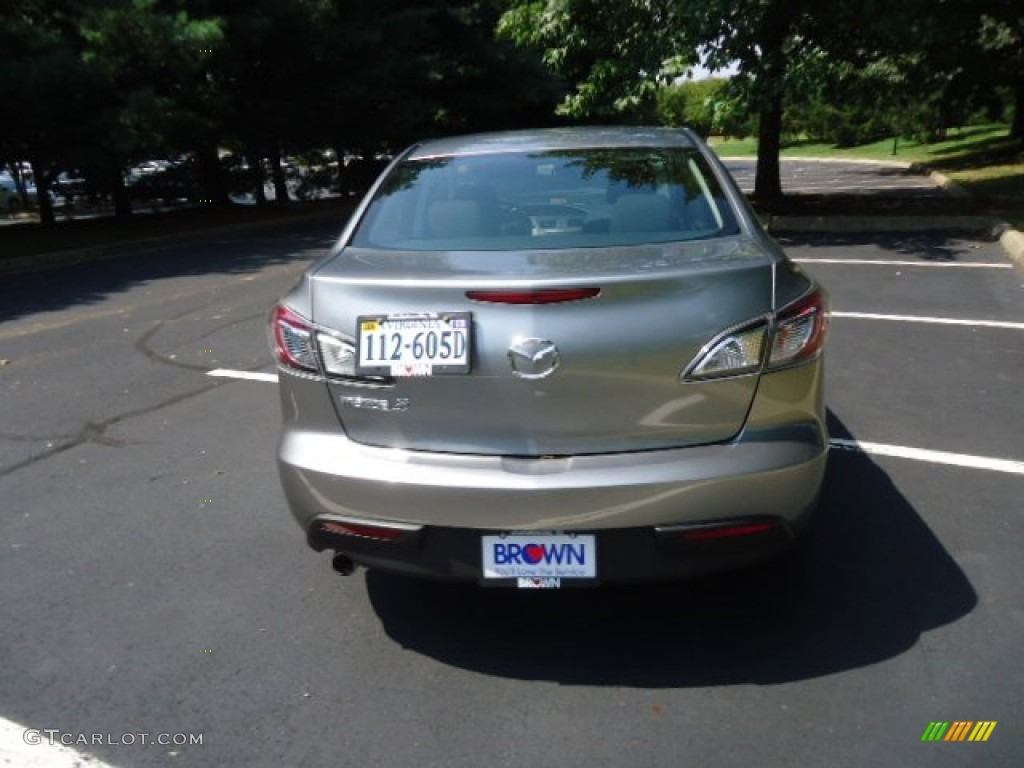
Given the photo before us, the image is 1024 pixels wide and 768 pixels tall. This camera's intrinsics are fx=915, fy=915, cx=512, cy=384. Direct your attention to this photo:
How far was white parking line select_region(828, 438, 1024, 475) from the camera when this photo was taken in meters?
4.30

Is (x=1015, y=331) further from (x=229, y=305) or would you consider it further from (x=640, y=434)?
(x=229, y=305)

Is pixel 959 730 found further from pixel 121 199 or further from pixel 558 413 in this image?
pixel 121 199

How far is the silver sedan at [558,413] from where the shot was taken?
8.54ft

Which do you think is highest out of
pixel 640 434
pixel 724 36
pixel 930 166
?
pixel 724 36

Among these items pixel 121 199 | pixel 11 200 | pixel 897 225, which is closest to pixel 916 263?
pixel 897 225

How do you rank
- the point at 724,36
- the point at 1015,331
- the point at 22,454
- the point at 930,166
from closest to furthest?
1. the point at 22,454
2. the point at 1015,331
3. the point at 724,36
4. the point at 930,166

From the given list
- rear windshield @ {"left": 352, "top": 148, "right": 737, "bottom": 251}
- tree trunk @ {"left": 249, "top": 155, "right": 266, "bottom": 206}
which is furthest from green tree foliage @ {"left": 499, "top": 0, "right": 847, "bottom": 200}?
tree trunk @ {"left": 249, "top": 155, "right": 266, "bottom": 206}

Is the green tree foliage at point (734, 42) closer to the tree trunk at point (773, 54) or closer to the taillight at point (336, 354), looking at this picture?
the tree trunk at point (773, 54)

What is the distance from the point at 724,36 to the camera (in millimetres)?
12969

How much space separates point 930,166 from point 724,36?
1570cm

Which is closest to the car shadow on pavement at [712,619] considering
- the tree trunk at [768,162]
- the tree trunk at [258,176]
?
the tree trunk at [768,162]

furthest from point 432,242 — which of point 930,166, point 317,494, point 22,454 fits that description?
point 930,166

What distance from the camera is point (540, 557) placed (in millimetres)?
2689

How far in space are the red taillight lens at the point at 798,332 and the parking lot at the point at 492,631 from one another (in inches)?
37.4
